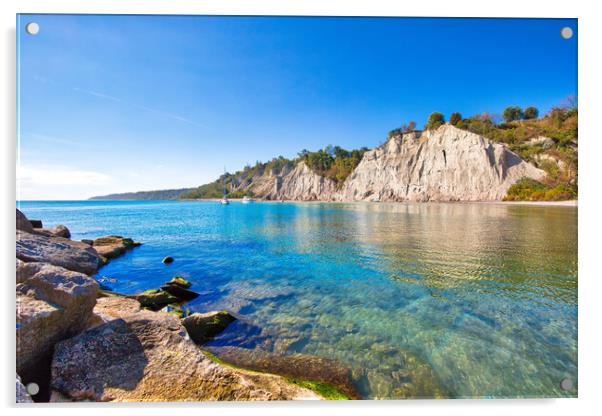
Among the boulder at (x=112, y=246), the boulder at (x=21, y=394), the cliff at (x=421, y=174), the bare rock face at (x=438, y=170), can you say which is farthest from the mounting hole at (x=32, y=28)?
the bare rock face at (x=438, y=170)

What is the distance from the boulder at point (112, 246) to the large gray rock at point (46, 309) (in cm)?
898

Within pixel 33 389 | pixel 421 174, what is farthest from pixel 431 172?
pixel 33 389

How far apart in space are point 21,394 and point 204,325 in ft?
6.80

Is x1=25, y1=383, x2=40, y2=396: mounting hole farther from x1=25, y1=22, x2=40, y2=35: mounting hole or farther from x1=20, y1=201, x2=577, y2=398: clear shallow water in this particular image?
x1=25, y1=22, x2=40, y2=35: mounting hole

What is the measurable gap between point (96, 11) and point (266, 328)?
533cm

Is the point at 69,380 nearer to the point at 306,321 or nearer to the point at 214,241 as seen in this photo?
the point at 306,321

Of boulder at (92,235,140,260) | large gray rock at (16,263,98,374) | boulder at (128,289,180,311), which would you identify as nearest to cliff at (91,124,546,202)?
boulder at (128,289,180,311)

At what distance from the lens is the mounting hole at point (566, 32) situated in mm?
3404

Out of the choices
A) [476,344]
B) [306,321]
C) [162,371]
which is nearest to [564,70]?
[476,344]

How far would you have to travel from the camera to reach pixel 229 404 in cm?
253

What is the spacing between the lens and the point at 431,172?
142 ft

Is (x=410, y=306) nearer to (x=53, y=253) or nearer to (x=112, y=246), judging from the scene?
(x=53, y=253)

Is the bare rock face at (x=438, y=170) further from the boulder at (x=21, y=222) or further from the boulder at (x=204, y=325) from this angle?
the boulder at (x=21, y=222)

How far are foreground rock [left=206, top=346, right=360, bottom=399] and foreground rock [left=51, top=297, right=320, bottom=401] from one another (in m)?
0.48
